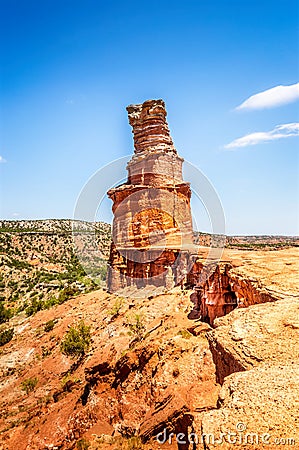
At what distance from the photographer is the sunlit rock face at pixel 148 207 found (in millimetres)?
27866

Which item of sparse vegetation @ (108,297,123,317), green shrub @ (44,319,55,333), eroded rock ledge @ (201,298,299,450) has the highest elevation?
eroded rock ledge @ (201,298,299,450)

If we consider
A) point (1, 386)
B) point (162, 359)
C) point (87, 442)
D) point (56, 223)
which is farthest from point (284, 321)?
point (56, 223)

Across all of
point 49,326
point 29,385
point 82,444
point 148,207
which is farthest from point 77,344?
point 148,207

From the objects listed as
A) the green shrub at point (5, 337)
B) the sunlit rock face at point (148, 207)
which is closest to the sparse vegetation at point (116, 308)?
the sunlit rock face at point (148, 207)

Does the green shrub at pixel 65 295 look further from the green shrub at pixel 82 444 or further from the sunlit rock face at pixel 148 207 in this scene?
the green shrub at pixel 82 444

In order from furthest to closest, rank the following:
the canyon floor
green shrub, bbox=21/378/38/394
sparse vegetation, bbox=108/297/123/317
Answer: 1. sparse vegetation, bbox=108/297/123/317
2. green shrub, bbox=21/378/38/394
3. the canyon floor

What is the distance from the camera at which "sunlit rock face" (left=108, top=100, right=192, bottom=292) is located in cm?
2787

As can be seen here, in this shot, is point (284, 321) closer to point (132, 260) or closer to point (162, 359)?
point (162, 359)

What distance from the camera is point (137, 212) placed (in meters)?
29.4

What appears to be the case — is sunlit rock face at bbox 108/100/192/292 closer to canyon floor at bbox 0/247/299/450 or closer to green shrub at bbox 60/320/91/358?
canyon floor at bbox 0/247/299/450

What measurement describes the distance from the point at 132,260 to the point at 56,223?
73.1m

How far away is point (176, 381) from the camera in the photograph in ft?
33.0

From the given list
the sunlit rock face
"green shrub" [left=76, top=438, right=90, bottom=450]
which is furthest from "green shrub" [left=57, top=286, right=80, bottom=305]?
"green shrub" [left=76, top=438, right=90, bottom=450]

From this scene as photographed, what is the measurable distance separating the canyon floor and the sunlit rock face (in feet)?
14.4
